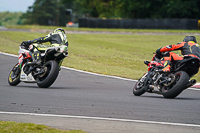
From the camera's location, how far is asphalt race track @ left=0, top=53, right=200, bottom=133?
6781 millimetres

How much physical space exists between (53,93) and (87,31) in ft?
112

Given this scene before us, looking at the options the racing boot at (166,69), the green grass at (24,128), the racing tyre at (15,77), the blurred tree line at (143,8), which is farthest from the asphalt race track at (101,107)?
the blurred tree line at (143,8)

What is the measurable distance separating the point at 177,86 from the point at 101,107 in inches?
74.3

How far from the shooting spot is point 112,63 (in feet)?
63.3

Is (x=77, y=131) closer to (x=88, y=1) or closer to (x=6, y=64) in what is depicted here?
(x=6, y=64)

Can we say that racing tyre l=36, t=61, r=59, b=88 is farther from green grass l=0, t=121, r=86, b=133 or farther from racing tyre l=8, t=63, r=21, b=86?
green grass l=0, t=121, r=86, b=133

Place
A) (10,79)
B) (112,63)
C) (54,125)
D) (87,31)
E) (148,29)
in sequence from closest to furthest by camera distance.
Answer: (54,125) < (10,79) < (112,63) < (87,31) < (148,29)

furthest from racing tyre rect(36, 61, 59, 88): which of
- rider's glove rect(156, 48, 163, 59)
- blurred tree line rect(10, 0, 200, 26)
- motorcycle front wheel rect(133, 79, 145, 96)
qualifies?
blurred tree line rect(10, 0, 200, 26)

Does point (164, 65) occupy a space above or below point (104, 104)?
above

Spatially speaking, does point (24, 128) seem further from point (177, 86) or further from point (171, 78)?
point (171, 78)

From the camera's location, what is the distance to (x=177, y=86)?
9070 mm

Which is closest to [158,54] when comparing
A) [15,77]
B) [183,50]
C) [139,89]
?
[183,50]

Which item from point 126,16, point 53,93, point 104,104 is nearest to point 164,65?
point 104,104

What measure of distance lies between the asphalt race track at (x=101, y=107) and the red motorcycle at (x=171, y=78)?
0.23 m
